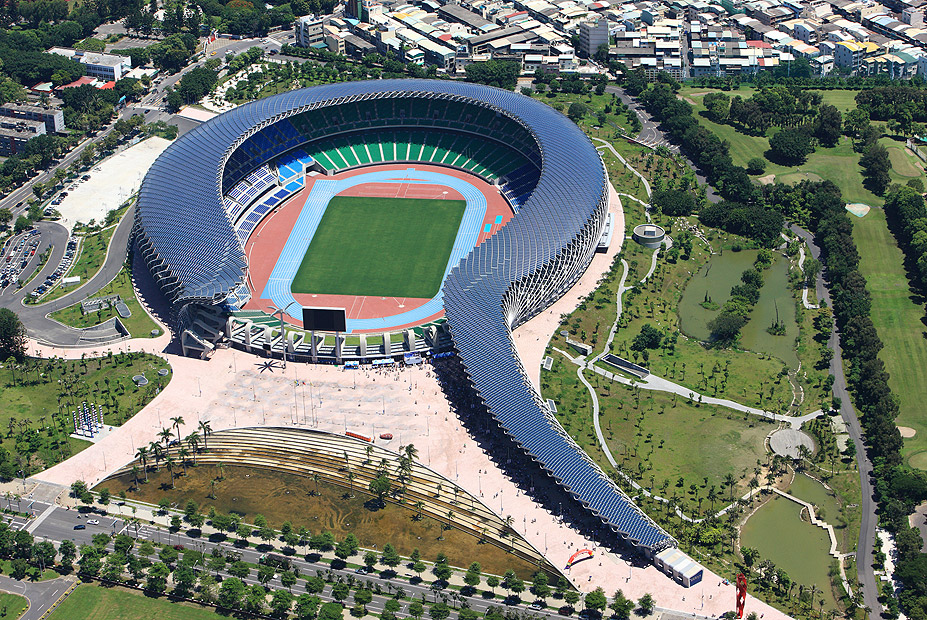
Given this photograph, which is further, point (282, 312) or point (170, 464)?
point (282, 312)

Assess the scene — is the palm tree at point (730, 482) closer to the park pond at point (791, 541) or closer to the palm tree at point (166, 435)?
the park pond at point (791, 541)

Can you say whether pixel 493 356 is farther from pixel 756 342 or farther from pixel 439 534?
pixel 756 342

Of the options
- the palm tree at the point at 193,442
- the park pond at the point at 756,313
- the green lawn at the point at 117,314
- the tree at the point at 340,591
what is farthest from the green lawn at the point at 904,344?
the green lawn at the point at 117,314

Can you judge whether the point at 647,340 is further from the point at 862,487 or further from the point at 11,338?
the point at 11,338

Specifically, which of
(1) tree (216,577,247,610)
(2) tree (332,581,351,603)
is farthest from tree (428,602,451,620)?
(1) tree (216,577,247,610)

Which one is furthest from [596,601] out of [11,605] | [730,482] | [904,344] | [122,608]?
[904,344]
